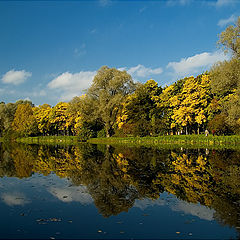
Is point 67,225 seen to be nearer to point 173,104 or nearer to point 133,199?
point 133,199

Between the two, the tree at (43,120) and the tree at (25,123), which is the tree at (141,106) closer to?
the tree at (43,120)

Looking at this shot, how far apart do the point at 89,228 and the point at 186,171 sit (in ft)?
29.5

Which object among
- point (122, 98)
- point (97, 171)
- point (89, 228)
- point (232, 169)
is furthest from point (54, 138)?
point (89, 228)

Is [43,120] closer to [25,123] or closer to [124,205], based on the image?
[25,123]

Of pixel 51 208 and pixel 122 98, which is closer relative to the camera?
pixel 51 208

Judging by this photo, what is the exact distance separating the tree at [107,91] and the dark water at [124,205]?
34.5 metres

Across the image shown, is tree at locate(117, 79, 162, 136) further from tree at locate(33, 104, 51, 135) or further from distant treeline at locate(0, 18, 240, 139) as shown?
tree at locate(33, 104, 51, 135)

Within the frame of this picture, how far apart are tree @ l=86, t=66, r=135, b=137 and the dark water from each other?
3446 centimetres

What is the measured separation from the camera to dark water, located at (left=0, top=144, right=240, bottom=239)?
595cm

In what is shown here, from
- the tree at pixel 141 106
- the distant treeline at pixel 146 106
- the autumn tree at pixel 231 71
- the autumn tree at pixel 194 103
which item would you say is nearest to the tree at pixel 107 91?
the distant treeline at pixel 146 106

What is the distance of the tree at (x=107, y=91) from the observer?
47.1 meters

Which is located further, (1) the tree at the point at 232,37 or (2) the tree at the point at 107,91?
(2) the tree at the point at 107,91

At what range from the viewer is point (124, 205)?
26.3 feet

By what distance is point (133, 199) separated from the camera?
8.71m
